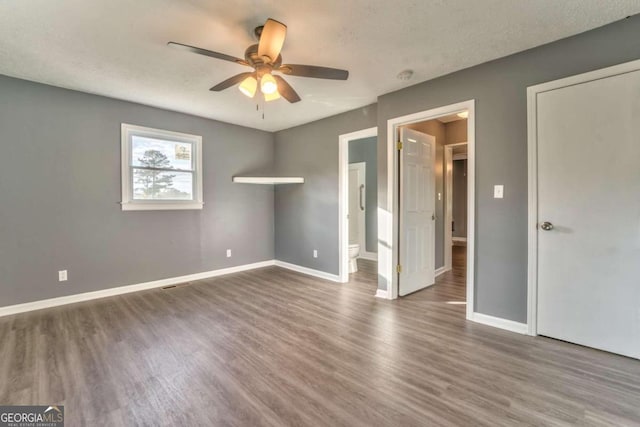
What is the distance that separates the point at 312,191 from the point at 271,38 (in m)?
2.94

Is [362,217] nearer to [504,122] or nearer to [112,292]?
[504,122]

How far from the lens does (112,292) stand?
3633 millimetres

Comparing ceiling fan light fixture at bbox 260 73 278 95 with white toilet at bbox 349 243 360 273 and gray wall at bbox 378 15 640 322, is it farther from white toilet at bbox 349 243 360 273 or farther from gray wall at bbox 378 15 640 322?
white toilet at bbox 349 243 360 273

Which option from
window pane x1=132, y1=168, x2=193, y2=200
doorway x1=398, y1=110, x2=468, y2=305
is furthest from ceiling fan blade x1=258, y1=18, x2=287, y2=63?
window pane x1=132, y1=168, x2=193, y2=200

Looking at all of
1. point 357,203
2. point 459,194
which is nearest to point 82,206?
point 357,203

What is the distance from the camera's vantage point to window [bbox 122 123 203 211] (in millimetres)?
3771

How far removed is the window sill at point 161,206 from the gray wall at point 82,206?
76 millimetres

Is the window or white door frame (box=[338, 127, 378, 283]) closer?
the window

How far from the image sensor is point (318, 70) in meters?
2.09

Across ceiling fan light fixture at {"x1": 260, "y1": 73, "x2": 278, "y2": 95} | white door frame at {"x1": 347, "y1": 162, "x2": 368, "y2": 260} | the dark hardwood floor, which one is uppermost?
ceiling fan light fixture at {"x1": 260, "y1": 73, "x2": 278, "y2": 95}

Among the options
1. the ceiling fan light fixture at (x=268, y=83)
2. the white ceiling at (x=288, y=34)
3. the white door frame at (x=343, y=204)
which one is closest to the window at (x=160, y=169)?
the white ceiling at (x=288, y=34)

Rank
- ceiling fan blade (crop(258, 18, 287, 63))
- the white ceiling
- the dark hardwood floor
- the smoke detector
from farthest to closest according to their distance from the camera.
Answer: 1. the smoke detector
2. the white ceiling
3. ceiling fan blade (crop(258, 18, 287, 63))
4. the dark hardwood floor

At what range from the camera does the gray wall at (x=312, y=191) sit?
4.29 metres

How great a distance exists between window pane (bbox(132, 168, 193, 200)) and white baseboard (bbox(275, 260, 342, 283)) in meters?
1.93
